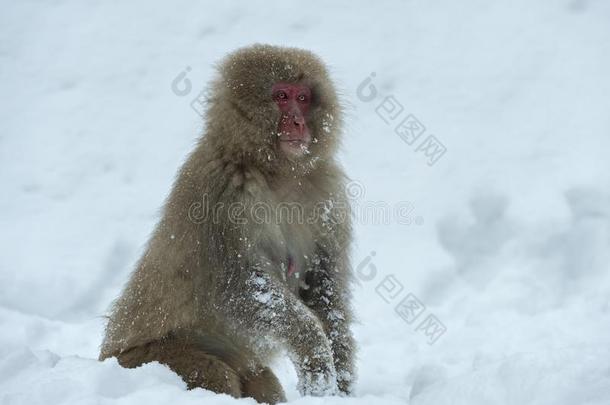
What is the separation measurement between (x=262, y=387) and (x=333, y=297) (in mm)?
534

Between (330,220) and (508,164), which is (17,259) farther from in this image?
(508,164)

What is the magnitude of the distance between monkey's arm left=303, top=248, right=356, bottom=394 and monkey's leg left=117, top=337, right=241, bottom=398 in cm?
54

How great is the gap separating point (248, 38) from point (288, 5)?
712mm

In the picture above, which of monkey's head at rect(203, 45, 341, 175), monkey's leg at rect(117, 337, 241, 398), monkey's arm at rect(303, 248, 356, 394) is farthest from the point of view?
monkey's arm at rect(303, 248, 356, 394)

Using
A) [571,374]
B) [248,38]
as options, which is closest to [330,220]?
[571,374]

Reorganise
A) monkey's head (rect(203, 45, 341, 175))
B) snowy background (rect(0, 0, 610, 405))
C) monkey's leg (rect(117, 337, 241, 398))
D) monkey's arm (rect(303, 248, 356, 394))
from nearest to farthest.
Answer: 1. monkey's leg (rect(117, 337, 241, 398))
2. monkey's head (rect(203, 45, 341, 175))
3. monkey's arm (rect(303, 248, 356, 394))
4. snowy background (rect(0, 0, 610, 405))

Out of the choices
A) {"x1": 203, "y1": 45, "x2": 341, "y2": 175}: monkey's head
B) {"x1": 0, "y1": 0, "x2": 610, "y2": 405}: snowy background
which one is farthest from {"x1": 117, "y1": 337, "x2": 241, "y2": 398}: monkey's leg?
{"x1": 203, "y1": 45, "x2": 341, "y2": 175}: monkey's head

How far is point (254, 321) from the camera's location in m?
3.30

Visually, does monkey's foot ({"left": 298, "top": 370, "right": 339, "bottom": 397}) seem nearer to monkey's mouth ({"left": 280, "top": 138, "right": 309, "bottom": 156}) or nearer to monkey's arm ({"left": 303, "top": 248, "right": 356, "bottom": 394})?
monkey's arm ({"left": 303, "top": 248, "right": 356, "bottom": 394})

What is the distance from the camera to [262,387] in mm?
3557

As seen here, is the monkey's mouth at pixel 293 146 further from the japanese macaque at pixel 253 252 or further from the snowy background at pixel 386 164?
the snowy background at pixel 386 164

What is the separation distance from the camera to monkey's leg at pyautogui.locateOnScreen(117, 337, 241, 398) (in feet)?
10.6

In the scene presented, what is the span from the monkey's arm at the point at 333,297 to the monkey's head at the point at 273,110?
1.56 feet

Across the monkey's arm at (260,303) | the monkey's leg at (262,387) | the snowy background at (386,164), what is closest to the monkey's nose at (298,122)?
the monkey's arm at (260,303)
